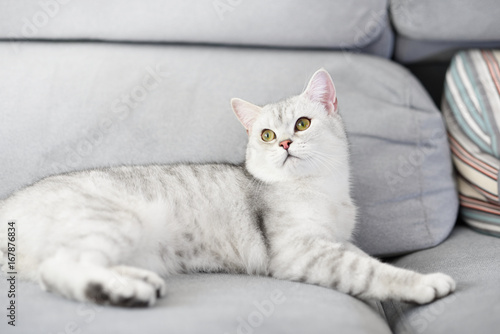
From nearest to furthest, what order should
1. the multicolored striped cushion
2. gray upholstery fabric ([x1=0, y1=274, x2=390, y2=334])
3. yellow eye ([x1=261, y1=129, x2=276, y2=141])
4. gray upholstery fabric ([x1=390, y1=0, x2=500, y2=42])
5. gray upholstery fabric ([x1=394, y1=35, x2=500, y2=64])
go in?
1. gray upholstery fabric ([x1=0, y1=274, x2=390, y2=334])
2. yellow eye ([x1=261, y1=129, x2=276, y2=141])
3. the multicolored striped cushion
4. gray upholstery fabric ([x1=390, y1=0, x2=500, y2=42])
5. gray upholstery fabric ([x1=394, y1=35, x2=500, y2=64])

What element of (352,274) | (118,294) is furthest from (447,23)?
(118,294)

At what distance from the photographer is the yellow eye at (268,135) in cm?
176

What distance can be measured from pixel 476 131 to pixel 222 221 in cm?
121

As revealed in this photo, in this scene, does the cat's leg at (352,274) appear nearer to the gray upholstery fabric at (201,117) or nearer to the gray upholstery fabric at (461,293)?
A: the gray upholstery fabric at (461,293)

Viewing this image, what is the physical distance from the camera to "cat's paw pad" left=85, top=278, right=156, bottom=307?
1.17 meters

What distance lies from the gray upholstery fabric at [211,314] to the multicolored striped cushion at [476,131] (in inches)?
34.9

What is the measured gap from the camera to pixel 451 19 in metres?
2.07

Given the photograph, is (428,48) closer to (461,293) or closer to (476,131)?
(476,131)

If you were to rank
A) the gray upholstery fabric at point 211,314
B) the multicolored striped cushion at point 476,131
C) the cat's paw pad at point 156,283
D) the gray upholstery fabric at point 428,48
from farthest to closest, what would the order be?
the gray upholstery fabric at point 428,48 → the multicolored striped cushion at point 476,131 → the cat's paw pad at point 156,283 → the gray upholstery fabric at point 211,314

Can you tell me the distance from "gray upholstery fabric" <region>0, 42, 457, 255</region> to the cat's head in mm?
225

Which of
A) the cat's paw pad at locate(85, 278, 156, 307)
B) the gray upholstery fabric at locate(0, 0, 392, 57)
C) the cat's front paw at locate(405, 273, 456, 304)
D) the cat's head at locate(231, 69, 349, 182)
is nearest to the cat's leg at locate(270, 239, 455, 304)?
the cat's front paw at locate(405, 273, 456, 304)

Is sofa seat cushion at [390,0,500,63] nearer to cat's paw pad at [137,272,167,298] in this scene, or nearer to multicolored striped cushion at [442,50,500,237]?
multicolored striped cushion at [442,50,500,237]
